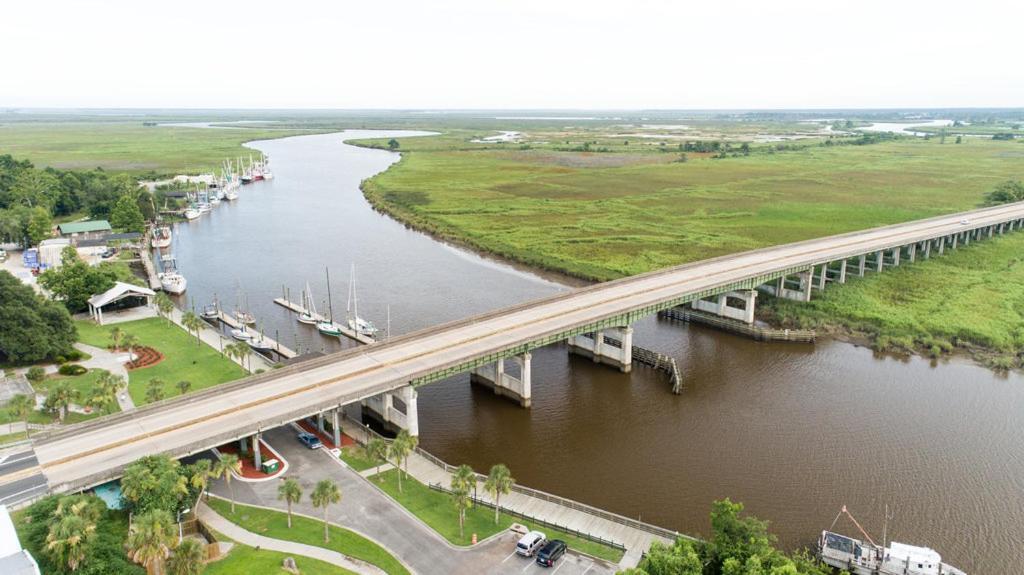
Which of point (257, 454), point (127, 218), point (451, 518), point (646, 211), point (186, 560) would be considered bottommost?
point (451, 518)

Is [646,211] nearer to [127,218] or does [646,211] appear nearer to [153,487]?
[127,218]

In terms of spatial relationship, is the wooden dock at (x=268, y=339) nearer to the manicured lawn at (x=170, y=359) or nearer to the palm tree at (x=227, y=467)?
the manicured lawn at (x=170, y=359)

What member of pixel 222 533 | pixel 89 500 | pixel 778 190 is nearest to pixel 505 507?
pixel 222 533

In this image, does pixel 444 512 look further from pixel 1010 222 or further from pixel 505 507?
Result: pixel 1010 222

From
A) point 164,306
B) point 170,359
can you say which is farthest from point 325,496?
point 164,306

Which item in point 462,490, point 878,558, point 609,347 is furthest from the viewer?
point 609,347

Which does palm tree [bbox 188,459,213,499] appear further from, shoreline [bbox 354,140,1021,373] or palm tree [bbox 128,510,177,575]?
shoreline [bbox 354,140,1021,373]

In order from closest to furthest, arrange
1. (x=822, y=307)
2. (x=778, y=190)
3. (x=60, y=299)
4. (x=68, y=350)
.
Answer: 1. (x=68, y=350)
2. (x=60, y=299)
3. (x=822, y=307)
4. (x=778, y=190)
